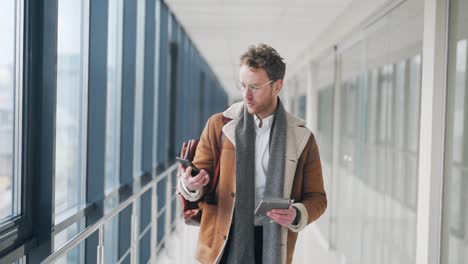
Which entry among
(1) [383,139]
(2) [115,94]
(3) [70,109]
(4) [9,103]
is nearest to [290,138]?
(4) [9,103]

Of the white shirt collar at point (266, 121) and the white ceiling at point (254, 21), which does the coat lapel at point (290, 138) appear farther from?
the white ceiling at point (254, 21)

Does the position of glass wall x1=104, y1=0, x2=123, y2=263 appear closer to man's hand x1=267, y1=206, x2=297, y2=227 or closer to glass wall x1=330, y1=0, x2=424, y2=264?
glass wall x1=330, y1=0, x2=424, y2=264

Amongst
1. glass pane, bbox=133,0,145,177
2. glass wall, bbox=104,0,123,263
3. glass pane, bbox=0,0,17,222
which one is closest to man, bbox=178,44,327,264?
glass pane, bbox=0,0,17,222

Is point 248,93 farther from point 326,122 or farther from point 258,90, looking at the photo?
point 326,122

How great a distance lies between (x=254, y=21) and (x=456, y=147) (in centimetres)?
256

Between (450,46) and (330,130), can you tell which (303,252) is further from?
(450,46)

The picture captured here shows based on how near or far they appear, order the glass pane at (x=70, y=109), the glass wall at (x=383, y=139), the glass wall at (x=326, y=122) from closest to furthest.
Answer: the glass pane at (x=70, y=109), the glass wall at (x=383, y=139), the glass wall at (x=326, y=122)

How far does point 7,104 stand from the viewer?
1327 millimetres

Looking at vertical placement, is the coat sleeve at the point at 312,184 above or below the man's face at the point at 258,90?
below

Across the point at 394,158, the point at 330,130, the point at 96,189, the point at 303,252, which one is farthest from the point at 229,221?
the point at 330,130

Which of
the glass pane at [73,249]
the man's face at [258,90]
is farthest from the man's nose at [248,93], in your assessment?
the glass pane at [73,249]

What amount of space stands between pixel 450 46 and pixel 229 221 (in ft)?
3.30

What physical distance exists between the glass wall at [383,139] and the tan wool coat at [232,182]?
921mm

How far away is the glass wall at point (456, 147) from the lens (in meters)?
1.66
